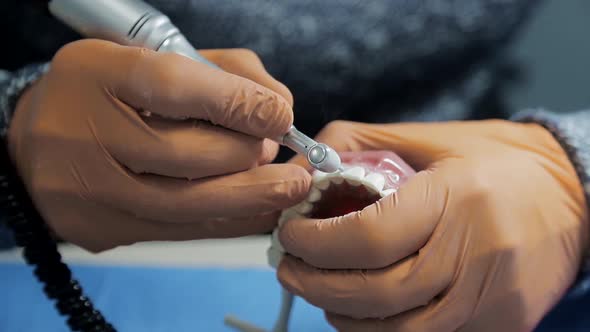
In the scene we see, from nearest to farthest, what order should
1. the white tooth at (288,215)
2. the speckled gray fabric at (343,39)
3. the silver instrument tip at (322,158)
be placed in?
the silver instrument tip at (322,158), the white tooth at (288,215), the speckled gray fabric at (343,39)

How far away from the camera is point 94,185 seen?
0.62 meters

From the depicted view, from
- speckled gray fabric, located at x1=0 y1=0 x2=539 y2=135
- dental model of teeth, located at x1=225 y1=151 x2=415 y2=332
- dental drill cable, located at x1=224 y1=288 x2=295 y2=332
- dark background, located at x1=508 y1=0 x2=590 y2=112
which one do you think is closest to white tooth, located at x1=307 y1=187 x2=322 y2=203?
dental model of teeth, located at x1=225 y1=151 x2=415 y2=332

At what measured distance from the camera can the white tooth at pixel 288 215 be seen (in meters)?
0.63

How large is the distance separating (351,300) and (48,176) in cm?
34

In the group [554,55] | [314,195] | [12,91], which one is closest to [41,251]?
[12,91]

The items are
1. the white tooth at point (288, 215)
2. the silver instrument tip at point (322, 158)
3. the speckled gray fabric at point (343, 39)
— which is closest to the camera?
the silver instrument tip at point (322, 158)

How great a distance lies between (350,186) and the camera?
585mm

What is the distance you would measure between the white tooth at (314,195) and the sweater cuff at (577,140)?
31cm

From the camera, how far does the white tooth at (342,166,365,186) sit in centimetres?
55

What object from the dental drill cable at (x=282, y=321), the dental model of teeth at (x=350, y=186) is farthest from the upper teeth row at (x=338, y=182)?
the dental drill cable at (x=282, y=321)

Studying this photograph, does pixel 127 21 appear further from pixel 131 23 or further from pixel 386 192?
pixel 386 192

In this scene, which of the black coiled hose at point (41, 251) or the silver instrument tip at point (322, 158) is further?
the black coiled hose at point (41, 251)

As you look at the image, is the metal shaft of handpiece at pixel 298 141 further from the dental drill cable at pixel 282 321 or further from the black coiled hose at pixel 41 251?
the black coiled hose at pixel 41 251

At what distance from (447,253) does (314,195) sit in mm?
144
